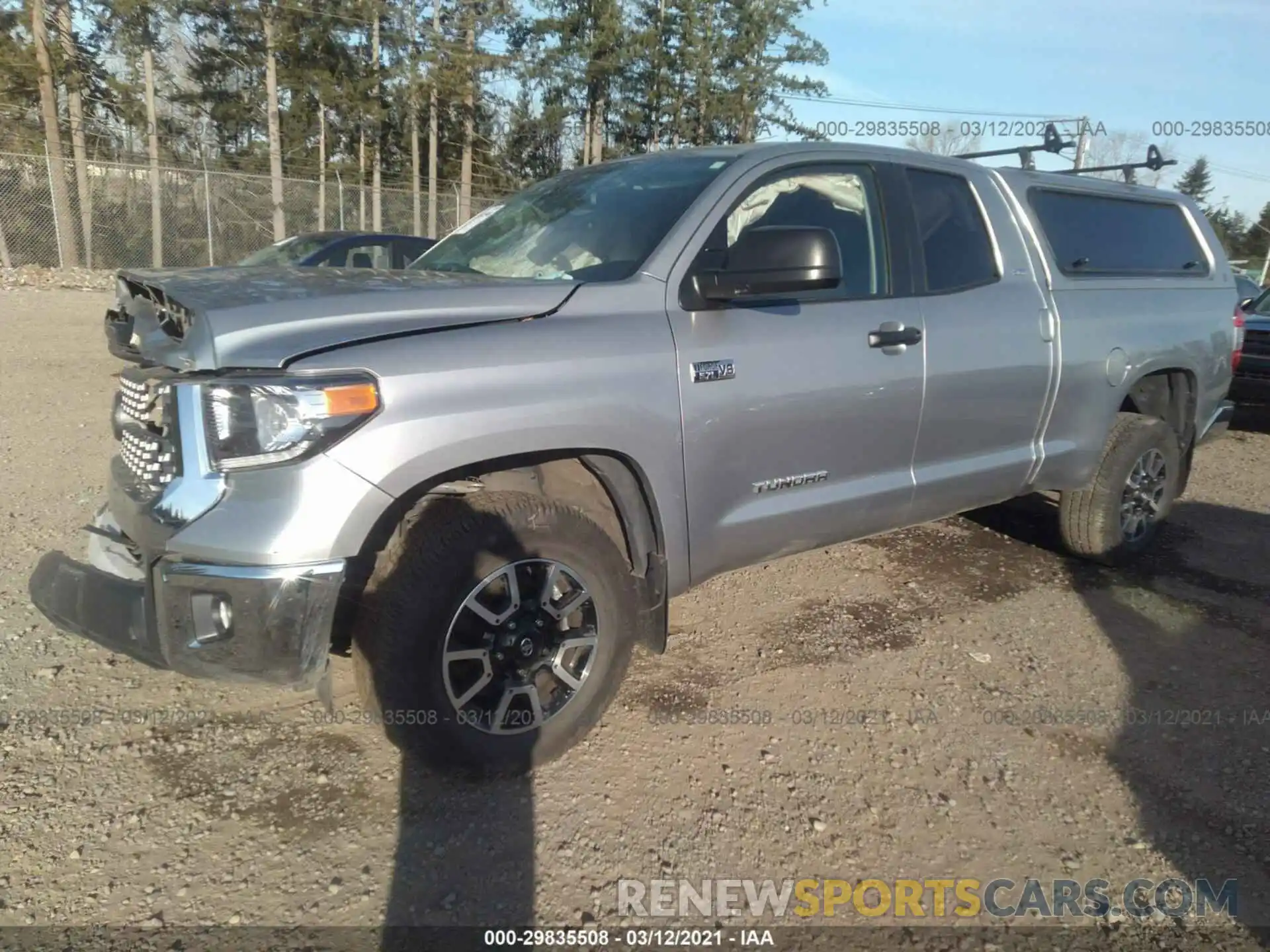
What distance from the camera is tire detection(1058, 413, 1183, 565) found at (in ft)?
15.1

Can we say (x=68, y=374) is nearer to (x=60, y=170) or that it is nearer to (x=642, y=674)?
(x=642, y=674)

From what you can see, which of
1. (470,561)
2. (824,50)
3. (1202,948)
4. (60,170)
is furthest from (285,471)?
(824,50)

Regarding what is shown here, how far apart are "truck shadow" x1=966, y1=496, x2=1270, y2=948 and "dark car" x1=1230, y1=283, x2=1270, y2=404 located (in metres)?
3.39

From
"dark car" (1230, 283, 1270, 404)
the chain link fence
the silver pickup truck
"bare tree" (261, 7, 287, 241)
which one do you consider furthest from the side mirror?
"bare tree" (261, 7, 287, 241)

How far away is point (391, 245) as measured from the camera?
9891 mm

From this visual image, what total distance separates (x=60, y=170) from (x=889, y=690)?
21.5 meters

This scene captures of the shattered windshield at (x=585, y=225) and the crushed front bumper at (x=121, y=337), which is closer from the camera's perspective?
the crushed front bumper at (x=121, y=337)

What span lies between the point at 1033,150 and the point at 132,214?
67.1 feet

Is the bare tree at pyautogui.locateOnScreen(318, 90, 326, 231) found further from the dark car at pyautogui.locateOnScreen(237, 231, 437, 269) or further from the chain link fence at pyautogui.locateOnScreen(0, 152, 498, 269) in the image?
the dark car at pyautogui.locateOnScreen(237, 231, 437, 269)

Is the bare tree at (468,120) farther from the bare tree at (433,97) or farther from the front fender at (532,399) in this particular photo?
the front fender at (532,399)

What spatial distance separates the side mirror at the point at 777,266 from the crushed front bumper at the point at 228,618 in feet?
4.74

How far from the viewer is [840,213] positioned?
3578 millimetres

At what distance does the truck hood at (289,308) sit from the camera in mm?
2320

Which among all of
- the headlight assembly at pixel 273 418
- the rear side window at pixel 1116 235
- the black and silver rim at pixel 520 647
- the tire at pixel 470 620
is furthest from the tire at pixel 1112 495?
the headlight assembly at pixel 273 418
